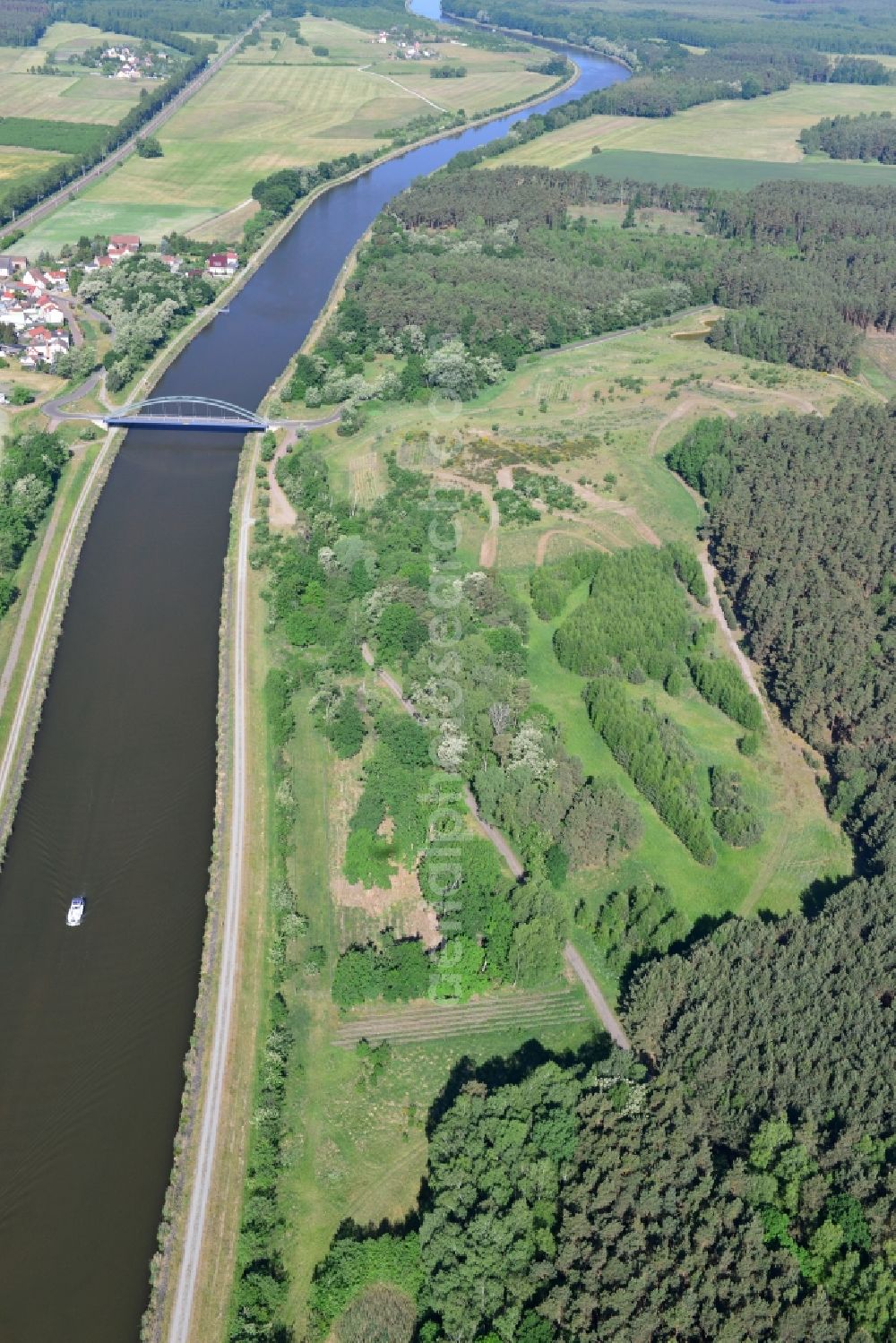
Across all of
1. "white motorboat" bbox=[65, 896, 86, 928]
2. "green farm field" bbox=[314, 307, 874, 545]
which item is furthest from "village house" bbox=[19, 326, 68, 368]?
"white motorboat" bbox=[65, 896, 86, 928]

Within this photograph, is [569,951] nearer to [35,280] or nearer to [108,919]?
[108,919]

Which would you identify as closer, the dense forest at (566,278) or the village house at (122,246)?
the dense forest at (566,278)

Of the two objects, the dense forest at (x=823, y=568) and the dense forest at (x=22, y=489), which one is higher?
the dense forest at (x=22, y=489)

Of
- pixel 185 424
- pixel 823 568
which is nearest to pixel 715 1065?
pixel 823 568

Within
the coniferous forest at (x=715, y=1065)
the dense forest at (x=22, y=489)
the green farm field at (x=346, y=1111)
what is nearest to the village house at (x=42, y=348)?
the dense forest at (x=22, y=489)

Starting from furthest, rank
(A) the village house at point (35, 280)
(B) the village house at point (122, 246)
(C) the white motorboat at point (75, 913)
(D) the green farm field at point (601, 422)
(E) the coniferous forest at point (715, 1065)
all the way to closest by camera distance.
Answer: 1. (B) the village house at point (122, 246)
2. (A) the village house at point (35, 280)
3. (D) the green farm field at point (601, 422)
4. (C) the white motorboat at point (75, 913)
5. (E) the coniferous forest at point (715, 1065)

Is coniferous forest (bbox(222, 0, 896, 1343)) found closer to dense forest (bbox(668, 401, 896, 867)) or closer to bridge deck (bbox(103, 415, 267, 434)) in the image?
dense forest (bbox(668, 401, 896, 867))

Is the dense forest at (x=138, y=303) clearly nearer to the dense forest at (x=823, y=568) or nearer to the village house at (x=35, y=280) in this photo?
the village house at (x=35, y=280)
